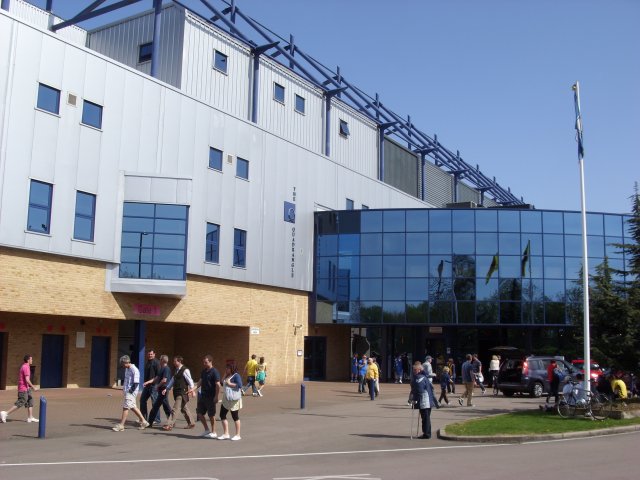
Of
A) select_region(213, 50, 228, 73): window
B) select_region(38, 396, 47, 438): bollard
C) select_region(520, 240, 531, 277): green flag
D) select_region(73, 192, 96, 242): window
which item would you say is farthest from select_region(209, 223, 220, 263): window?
select_region(520, 240, 531, 277): green flag

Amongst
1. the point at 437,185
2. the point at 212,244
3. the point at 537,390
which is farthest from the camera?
the point at 437,185

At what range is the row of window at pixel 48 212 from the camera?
23.6 m

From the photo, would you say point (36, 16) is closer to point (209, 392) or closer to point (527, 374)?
point (209, 392)

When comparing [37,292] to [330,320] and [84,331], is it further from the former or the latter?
[330,320]

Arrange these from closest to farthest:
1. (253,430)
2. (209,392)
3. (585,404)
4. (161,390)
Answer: (209,392) → (161,390) → (253,430) → (585,404)

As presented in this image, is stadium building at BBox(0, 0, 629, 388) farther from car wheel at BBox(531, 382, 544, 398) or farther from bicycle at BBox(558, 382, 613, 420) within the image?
bicycle at BBox(558, 382, 613, 420)

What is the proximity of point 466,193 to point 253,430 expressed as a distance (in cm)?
4911

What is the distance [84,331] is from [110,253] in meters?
4.68

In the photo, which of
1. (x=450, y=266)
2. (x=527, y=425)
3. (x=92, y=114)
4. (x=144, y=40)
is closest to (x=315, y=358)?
(x=450, y=266)

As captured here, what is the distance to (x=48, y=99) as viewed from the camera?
24.4 metres

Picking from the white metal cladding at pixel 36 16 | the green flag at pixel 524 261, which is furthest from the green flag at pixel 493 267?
the white metal cladding at pixel 36 16

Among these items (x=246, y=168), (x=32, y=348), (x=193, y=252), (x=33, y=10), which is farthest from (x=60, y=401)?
(x=33, y=10)

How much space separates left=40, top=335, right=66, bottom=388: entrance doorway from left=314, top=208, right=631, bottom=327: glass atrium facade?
1378 cm

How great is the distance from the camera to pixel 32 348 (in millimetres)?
27000
